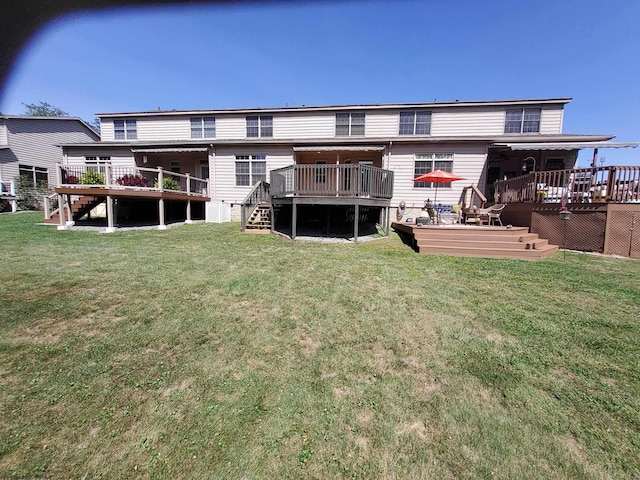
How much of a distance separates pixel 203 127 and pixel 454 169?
1495cm

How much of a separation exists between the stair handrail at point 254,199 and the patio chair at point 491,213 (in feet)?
28.7

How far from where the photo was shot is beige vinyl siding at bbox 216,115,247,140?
16.8 m

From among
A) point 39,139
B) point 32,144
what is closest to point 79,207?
point 32,144

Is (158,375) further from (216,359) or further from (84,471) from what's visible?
(84,471)

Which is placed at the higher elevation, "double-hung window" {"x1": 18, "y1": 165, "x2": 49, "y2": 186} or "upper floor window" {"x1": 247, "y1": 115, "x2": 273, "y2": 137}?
"upper floor window" {"x1": 247, "y1": 115, "x2": 273, "y2": 137}

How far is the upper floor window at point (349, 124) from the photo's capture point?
15.7m

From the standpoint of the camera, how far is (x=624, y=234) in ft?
25.4

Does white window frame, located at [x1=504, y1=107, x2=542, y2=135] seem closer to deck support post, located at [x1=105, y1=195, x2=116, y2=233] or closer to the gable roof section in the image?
deck support post, located at [x1=105, y1=195, x2=116, y2=233]

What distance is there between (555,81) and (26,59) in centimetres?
2065

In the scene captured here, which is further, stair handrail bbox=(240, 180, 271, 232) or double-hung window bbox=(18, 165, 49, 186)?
double-hung window bbox=(18, 165, 49, 186)

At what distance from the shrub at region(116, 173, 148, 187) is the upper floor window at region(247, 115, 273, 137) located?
713cm

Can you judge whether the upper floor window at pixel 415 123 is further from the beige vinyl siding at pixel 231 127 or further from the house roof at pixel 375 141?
the beige vinyl siding at pixel 231 127

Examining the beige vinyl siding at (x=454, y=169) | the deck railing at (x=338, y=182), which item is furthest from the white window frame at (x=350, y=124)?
the deck railing at (x=338, y=182)

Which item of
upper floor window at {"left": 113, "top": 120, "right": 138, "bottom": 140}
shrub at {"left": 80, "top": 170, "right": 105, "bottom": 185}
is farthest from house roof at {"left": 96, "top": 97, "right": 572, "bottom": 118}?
shrub at {"left": 80, "top": 170, "right": 105, "bottom": 185}
